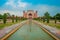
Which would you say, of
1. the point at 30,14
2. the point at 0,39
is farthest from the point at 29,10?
the point at 0,39

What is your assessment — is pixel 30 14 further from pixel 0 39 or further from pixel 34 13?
pixel 0 39

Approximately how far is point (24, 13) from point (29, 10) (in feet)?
10.0

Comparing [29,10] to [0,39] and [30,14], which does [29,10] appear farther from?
[0,39]

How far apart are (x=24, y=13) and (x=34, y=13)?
5262 mm

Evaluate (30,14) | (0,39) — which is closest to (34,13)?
(30,14)

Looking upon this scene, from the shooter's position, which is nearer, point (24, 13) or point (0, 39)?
point (0, 39)

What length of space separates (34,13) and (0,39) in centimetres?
7598

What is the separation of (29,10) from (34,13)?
3.06 m

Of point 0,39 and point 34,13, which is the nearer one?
point 0,39

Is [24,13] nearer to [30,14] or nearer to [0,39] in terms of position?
[30,14]

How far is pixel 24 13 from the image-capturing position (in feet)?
266

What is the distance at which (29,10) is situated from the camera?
8150cm

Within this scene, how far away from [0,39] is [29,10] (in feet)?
248

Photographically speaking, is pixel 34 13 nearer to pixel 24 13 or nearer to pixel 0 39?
pixel 24 13
